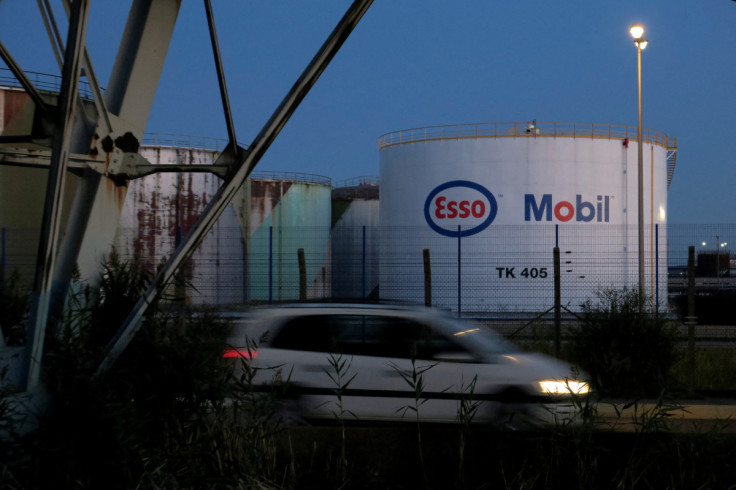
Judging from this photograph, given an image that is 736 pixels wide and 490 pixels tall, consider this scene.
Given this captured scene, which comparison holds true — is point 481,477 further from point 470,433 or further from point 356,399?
point 356,399

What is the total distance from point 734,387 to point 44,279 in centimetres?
985

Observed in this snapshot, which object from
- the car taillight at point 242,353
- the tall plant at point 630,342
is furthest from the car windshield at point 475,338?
the tall plant at point 630,342

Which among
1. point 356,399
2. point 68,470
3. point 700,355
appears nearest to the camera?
point 68,470

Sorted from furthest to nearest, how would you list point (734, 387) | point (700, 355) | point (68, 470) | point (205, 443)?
point (700, 355) < point (734, 387) < point (205, 443) < point (68, 470)

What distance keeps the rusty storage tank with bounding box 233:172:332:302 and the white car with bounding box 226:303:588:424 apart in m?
7.25

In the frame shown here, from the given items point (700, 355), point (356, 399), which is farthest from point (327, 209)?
point (356, 399)

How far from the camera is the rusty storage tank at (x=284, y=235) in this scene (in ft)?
58.3

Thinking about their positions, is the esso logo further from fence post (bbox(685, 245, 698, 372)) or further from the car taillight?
the car taillight

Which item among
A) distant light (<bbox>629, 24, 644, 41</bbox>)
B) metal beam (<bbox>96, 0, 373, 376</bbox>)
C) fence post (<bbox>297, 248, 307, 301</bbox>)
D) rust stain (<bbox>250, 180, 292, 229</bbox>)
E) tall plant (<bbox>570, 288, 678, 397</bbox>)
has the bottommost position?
tall plant (<bbox>570, 288, 678, 397</bbox>)

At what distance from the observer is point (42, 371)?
3971 mm

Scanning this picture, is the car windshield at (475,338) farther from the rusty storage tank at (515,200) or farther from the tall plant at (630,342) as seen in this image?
the rusty storage tank at (515,200)

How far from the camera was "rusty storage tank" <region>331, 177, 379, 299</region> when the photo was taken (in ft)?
63.5

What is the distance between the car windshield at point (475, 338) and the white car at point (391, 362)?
1 cm

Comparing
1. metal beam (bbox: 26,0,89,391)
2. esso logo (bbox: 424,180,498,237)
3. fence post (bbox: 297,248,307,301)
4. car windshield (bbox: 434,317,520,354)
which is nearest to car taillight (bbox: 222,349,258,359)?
metal beam (bbox: 26,0,89,391)
